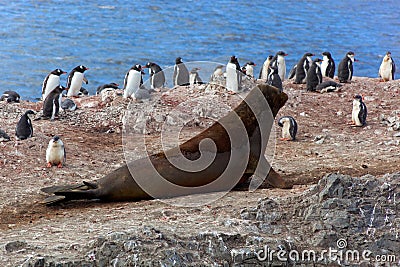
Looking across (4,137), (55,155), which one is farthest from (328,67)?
(55,155)

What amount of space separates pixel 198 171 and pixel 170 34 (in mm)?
24938

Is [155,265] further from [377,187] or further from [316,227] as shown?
[377,187]

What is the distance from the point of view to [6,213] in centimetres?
646

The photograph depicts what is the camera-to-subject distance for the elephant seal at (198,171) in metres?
6.75

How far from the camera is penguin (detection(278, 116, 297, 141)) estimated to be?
33.3 feet

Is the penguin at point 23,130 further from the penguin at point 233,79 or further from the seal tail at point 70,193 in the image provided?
the penguin at point 233,79

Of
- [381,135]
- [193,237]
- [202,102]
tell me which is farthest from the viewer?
[202,102]

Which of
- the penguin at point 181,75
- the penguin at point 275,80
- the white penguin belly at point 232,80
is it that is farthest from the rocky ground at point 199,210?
the penguin at point 181,75

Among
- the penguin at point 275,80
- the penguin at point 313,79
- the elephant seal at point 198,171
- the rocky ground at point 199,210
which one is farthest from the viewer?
the penguin at point 313,79

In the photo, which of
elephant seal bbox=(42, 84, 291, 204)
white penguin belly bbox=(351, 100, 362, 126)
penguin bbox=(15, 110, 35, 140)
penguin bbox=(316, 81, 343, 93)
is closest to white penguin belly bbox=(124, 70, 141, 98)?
penguin bbox=(15, 110, 35, 140)

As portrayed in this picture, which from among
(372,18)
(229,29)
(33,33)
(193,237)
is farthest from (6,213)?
(372,18)

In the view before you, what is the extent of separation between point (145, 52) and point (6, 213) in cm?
2162

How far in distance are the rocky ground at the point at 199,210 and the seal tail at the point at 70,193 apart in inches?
3.3

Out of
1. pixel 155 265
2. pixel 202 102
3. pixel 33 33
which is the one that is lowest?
pixel 155 265
